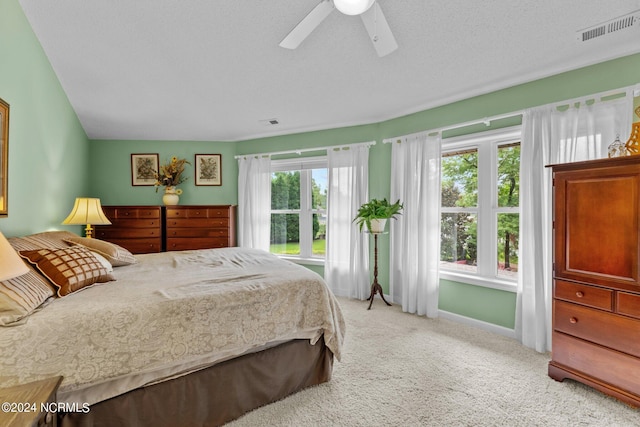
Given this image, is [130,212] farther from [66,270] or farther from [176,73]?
[66,270]

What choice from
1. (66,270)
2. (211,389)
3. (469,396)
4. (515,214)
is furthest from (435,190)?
(66,270)

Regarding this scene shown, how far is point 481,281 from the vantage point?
3.16m

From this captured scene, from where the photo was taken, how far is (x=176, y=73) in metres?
2.96

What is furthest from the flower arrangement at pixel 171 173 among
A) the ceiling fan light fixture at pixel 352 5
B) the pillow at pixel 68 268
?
the ceiling fan light fixture at pixel 352 5

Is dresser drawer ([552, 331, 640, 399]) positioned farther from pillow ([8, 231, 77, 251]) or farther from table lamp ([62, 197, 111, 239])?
table lamp ([62, 197, 111, 239])

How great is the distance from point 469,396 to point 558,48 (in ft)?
8.92

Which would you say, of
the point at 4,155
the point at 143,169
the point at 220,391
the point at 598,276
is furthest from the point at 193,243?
the point at 598,276

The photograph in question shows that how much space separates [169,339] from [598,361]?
267 centimetres

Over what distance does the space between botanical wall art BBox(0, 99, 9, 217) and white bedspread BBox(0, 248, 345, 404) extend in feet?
3.24

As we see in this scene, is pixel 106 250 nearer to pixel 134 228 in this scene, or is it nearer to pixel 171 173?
pixel 134 228

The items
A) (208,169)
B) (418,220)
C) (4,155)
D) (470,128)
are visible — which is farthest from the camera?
(208,169)

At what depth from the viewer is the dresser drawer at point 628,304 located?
1.80m

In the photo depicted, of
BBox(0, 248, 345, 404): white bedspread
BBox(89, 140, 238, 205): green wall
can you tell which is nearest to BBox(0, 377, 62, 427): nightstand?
BBox(0, 248, 345, 404): white bedspread

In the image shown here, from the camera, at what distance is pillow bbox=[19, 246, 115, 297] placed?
169 cm
